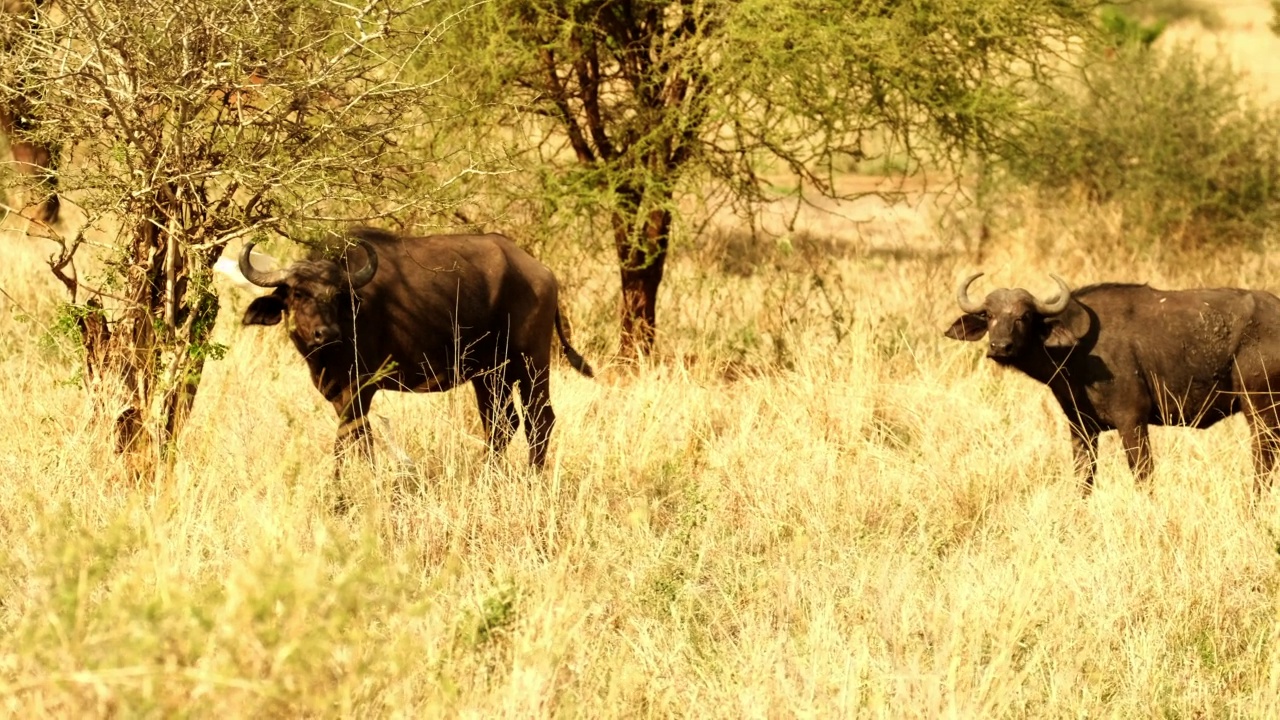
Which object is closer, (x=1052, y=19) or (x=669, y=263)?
(x=1052, y=19)

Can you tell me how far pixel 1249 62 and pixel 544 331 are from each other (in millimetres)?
25313

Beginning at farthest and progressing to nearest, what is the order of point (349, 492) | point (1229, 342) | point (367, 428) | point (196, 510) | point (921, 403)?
point (921, 403) → point (1229, 342) → point (367, 428) → point (349, 492) → point (196, 510)

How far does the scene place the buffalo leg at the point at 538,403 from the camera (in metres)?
7.16

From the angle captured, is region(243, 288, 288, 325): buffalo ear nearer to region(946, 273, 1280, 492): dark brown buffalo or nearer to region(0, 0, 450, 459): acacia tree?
region(0, 0, 450, 459): acacia tree

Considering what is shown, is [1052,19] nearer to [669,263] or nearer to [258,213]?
[669,263]

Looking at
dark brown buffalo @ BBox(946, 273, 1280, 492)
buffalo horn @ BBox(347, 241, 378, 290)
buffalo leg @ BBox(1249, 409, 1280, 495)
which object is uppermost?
buffalo horn @ BBox(347, 241, 378, 290)

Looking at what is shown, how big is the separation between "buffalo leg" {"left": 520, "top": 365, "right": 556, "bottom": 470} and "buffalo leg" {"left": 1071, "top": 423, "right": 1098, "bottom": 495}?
2.60 m

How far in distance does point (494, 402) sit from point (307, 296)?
1.15 m

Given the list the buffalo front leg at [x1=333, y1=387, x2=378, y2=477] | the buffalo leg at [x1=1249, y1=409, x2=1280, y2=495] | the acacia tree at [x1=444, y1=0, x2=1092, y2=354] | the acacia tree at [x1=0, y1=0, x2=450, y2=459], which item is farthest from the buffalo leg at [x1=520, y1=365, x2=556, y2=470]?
the buffalo leg at [x1=1249, y1=409, x2=1280, y2=495]

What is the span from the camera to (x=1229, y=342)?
23.5 feet

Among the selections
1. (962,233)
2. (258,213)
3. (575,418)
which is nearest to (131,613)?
(258,213)

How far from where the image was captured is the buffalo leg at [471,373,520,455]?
7031mm

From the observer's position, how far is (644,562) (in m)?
5.18

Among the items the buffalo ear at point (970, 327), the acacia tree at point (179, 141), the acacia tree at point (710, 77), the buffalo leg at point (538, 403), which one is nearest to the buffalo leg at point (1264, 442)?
the buffalo ear at point (970, 327)
